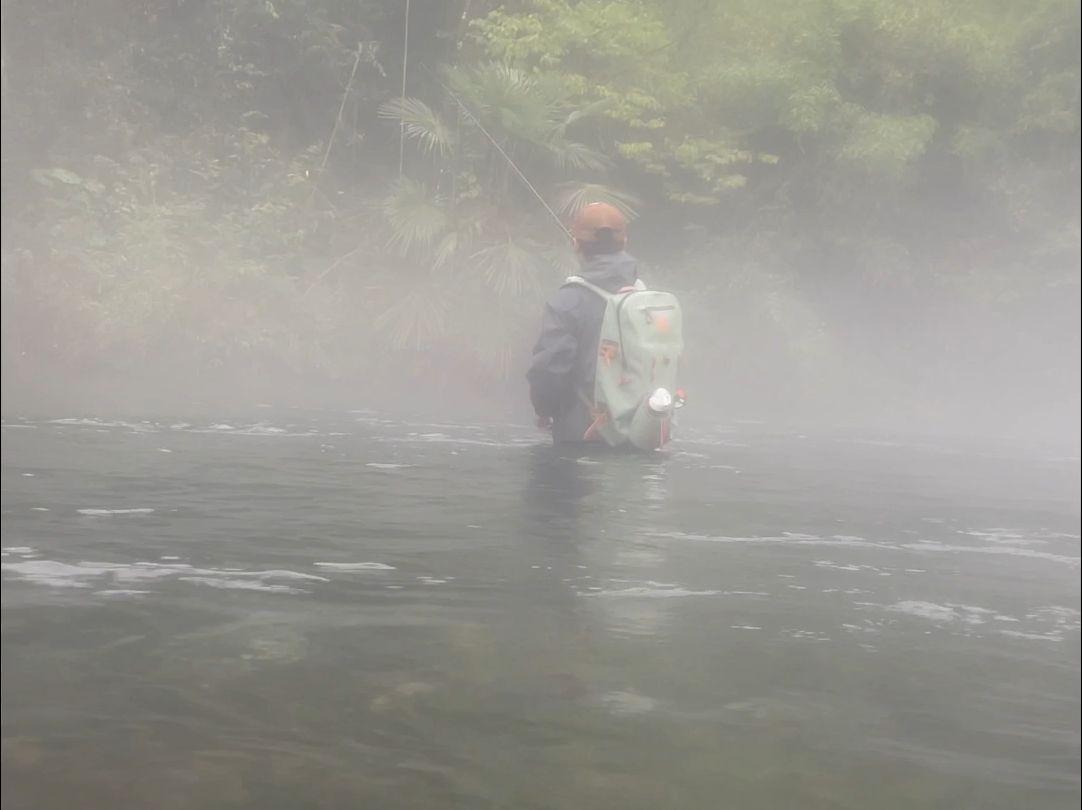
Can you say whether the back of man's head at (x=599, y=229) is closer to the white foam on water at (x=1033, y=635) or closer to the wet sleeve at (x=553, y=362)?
the wet sleeve at (x=553, y=362)

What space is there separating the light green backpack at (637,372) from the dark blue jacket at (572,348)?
3 cm

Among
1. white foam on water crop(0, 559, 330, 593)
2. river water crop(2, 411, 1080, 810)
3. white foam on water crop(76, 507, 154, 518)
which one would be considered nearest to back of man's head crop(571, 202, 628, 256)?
river water crop(2, 411, 1080, 810)

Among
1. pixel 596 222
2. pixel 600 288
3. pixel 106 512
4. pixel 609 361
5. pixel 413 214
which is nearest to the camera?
pixel 106 512

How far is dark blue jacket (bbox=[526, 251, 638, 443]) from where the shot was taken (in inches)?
110

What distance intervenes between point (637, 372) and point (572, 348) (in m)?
0.17

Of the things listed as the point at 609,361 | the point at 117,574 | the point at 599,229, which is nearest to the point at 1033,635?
the point at 609,361

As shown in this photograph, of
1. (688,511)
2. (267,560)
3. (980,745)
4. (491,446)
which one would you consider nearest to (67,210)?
(267,560)

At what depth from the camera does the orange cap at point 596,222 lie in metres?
2.45

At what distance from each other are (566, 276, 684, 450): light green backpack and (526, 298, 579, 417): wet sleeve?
0.25 ft

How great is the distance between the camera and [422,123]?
2.26m

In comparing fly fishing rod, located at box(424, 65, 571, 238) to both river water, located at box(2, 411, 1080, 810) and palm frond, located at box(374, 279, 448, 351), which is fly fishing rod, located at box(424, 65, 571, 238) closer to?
palm frond, located at box(374, 279, 448, 351)

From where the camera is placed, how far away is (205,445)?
9.41ft

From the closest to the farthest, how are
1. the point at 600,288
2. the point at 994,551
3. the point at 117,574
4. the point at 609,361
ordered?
the point at 117,574, the point at 600,288, the point at 609,361, the point at 994,551

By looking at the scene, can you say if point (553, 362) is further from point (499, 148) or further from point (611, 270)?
point (499, 148)
